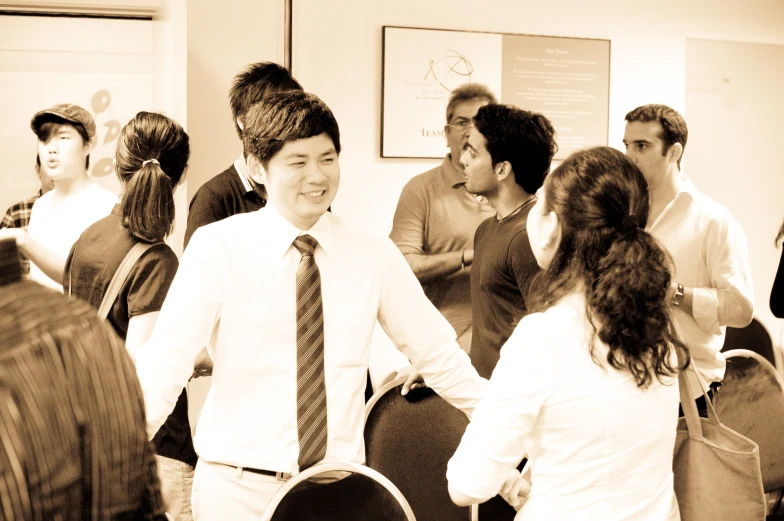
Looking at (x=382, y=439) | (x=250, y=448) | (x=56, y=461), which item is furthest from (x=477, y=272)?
(x=56, y=461)

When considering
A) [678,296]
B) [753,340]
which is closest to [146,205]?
[678,296]

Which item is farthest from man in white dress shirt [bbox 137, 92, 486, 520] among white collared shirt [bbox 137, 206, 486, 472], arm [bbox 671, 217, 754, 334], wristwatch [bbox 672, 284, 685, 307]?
arm [bbox 671, 217, 754, 334]

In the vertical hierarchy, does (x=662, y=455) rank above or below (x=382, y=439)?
above

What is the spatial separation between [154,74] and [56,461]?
11.5 ft

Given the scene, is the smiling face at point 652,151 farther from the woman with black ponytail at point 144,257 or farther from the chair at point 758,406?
the woman with black ponytail at point 144,257

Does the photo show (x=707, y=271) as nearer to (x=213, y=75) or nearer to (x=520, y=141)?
(x=520, y=141)

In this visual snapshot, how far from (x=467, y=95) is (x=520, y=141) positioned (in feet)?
4.24

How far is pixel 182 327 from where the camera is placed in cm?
170

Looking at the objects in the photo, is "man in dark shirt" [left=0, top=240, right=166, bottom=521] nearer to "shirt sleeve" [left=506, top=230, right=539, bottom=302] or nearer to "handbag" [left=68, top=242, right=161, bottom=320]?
"handbag" [left=68, top=242, right=161, bottom=320]

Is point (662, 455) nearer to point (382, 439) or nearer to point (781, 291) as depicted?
point (382, 439)

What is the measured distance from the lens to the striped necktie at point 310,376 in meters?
1.73

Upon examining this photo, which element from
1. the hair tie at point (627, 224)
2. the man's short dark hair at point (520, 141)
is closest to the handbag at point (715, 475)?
the hair tie at point (627, 224)

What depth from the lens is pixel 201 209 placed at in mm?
2613

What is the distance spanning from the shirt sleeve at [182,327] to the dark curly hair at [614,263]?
68 cm
